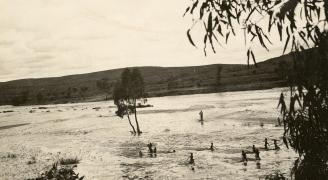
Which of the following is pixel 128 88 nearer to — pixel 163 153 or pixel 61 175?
pixel 163 153

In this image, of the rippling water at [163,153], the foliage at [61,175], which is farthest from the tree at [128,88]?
the foliage at [61,175]

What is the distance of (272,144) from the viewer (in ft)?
128

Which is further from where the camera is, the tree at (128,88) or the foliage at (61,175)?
the tree at (128,88)

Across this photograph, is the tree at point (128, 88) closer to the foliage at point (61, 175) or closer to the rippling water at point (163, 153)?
the rippling water at point (163, 153)

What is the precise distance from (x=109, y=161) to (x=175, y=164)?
673 centimetres

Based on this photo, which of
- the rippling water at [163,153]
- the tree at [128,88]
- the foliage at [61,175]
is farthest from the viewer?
the tree at [128,88]

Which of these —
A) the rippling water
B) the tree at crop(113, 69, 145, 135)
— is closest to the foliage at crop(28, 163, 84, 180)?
the rippling water

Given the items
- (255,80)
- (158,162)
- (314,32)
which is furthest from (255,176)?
(255,80)

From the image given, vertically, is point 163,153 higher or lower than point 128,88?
lower

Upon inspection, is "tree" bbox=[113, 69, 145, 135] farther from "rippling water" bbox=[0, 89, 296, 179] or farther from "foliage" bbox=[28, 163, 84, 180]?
"foliage" bbox=[28, 163, 84, 180]

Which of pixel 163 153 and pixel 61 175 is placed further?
pixel 163 153

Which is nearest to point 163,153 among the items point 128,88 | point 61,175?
point 61,175

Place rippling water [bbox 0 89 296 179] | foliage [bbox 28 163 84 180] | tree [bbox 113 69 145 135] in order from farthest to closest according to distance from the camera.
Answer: tree [bbox 113 69 145 135] < rippling water [bbox 0 89 296 179] < foliage [bbox 28 163 84 180]

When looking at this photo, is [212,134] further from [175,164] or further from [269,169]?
[269,169]
